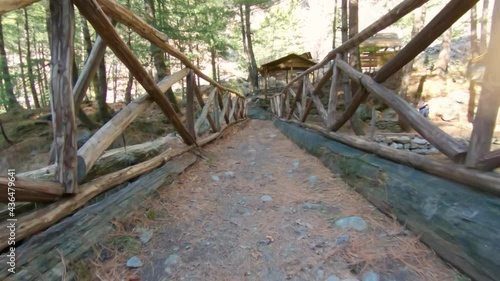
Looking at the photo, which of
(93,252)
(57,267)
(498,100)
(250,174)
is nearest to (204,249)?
(93,252)

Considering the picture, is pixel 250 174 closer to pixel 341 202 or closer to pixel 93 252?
pixel 341 202

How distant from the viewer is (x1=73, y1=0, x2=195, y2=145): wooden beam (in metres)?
1.56

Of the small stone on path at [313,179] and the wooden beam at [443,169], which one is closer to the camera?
the wooden beam at [443,169]

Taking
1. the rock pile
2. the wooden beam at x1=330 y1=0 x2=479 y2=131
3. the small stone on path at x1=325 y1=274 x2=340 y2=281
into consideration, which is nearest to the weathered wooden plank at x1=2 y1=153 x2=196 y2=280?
the small stone on path at x1=325 y1=274 x2=340 y2=281

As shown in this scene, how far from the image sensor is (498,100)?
1340mm

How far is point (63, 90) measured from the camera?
4.71 feet

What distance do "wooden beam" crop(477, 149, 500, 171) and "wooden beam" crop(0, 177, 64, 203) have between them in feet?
7.65

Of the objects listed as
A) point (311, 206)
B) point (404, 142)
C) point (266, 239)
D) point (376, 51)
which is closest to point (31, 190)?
point (266, 239)

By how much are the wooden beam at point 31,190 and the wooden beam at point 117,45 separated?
3.44 ft

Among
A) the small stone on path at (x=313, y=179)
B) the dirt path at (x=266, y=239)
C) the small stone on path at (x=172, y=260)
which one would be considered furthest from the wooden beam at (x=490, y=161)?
the small stone on path at (x=172, y=260)

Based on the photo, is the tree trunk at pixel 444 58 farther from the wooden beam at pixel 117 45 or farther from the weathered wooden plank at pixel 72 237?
the weathered wooden plank at pixel 72 237

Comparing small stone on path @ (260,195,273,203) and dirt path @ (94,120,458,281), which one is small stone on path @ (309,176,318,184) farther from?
small stone on path @ (260,195,273,203)

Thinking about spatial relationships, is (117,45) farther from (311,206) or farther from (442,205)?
(442,205)

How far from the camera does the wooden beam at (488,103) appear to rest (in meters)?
1.35
